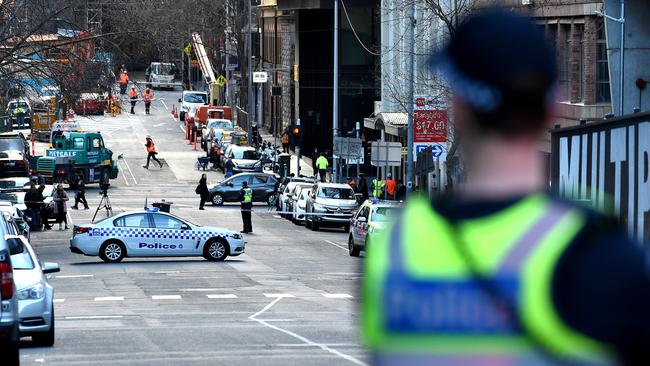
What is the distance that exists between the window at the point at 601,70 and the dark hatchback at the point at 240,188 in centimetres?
1834

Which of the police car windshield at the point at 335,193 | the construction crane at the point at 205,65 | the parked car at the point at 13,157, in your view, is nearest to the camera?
the police car windshield at the point at 335,193

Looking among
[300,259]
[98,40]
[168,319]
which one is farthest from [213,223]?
[168,319]

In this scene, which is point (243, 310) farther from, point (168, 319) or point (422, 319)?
point (422, 319)

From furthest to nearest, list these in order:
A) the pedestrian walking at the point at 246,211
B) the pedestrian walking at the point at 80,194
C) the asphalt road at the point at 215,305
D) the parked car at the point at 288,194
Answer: the pedestrian walking at the point at 80,194 → the parked car at the point at 288,194 → the pedestrian walking at the point at 246,211 → the asphalt road at the point at 215,305

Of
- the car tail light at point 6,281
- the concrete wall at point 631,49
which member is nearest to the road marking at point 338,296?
the concrete wall at point 631,49

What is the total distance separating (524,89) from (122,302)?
904 inches

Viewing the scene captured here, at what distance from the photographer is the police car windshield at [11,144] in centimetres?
5953

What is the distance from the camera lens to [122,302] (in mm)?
25453

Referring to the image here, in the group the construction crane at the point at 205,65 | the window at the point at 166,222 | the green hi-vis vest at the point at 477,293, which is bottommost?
the window at the point at 166,222

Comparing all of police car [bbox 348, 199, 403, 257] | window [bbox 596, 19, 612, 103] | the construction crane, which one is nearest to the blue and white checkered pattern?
police car [bbox 348, 199, 403, 257]

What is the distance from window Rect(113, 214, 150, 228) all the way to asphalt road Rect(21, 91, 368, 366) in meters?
0.89

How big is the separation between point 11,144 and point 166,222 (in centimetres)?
2761

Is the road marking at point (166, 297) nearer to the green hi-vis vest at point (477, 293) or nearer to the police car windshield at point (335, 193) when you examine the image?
the police car windshield at point (335, 193)

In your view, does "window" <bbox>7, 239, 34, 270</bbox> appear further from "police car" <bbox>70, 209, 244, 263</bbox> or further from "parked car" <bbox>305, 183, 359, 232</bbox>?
"parked car" <bbox>305, 183, 359, 232</bbox>
